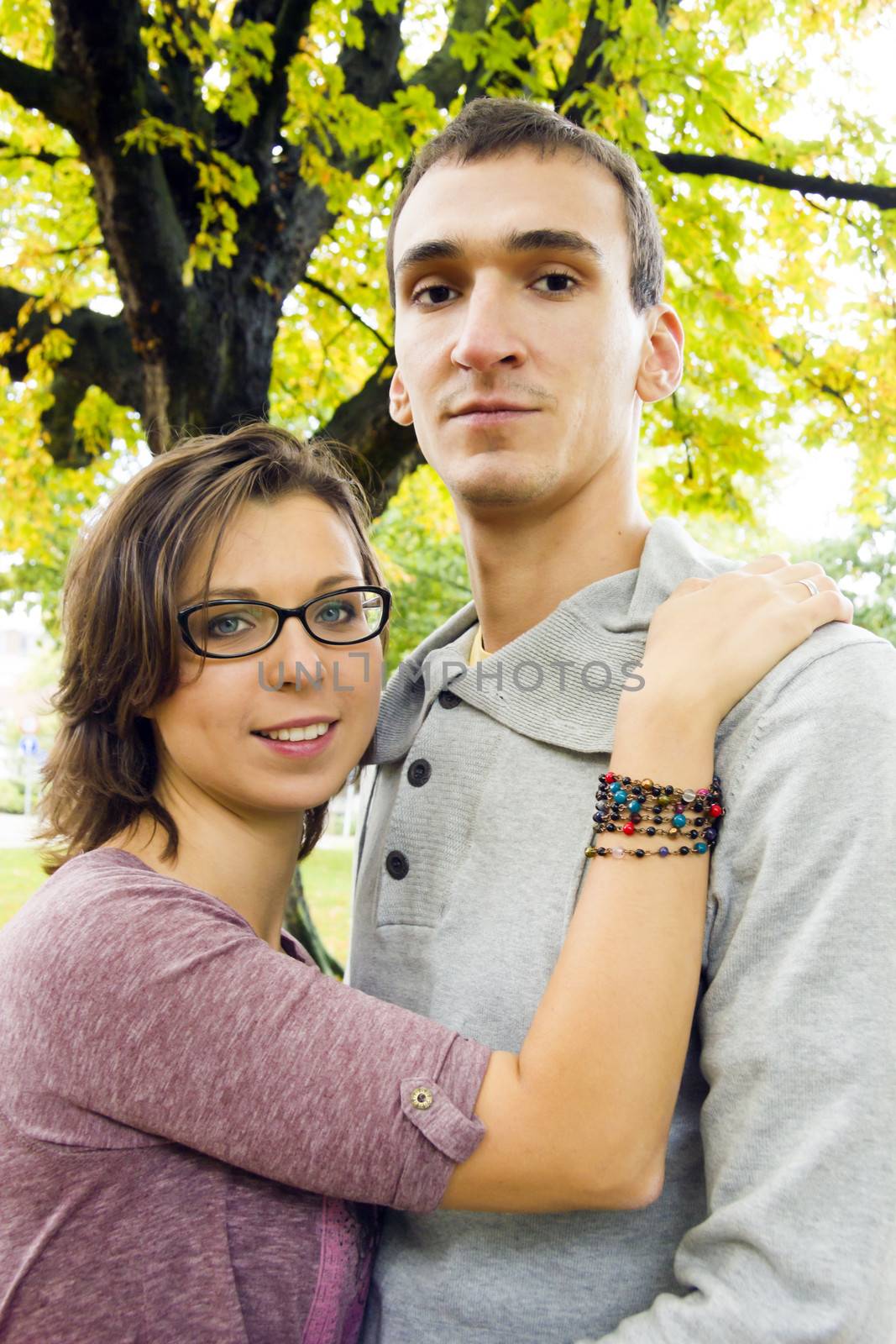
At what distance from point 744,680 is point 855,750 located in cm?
20

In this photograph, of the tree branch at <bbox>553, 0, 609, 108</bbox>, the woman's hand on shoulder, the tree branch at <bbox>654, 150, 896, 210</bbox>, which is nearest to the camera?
the woman's hand on shoulder

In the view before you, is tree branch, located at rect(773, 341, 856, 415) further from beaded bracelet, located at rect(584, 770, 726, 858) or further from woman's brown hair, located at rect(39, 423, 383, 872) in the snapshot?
beaded bracelet, located at rect(584, 770, 726, 858)

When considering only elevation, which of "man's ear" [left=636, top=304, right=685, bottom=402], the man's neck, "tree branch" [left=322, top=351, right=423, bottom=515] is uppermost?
"tree branch" [left=322, top=351, right=423, bottom=515]

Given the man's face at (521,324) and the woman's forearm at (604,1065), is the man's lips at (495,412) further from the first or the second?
the woman's forearm at (604,1065)

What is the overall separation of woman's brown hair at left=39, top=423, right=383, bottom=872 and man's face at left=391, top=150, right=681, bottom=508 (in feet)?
0.95

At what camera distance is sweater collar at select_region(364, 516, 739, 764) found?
174 cm

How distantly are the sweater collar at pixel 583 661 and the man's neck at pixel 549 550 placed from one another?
0.20ft

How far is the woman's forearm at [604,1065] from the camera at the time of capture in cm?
137

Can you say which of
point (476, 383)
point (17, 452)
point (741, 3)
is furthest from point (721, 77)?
point (17, 452)

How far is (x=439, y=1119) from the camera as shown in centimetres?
137

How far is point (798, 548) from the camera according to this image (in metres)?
18.3

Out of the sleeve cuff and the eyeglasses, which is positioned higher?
the eyeglasses

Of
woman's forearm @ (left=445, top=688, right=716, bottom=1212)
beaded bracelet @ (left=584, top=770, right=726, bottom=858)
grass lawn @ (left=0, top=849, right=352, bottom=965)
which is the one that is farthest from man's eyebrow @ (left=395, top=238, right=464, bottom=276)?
grass lawn @ (left=0, top=849, right=352, bottom=965)

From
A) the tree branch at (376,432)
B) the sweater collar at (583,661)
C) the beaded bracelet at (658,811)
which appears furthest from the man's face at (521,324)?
the tree branch at (376,432)
